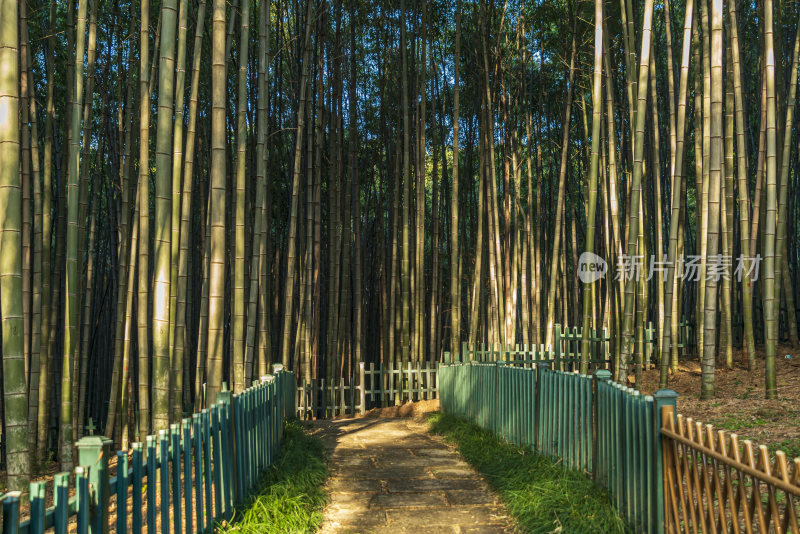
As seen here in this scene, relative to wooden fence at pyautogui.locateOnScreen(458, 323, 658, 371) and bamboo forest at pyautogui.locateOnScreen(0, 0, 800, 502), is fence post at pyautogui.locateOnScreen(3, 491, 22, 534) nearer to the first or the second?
bamboo forest at pyautogui.locateOnScreen(0, 0, 800, 502)

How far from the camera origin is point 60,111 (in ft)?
32.0

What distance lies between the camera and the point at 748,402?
19.4 feet

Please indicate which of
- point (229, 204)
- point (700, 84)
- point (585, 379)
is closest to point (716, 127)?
point (700, 84)

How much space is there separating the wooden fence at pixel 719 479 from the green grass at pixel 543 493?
53 cm

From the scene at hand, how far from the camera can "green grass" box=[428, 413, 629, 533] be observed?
10.7ft

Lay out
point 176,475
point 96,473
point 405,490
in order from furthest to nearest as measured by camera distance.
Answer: point 405,490 < point 176,475 < point 96,473

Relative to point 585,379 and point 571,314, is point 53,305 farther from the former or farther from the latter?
point 571,314

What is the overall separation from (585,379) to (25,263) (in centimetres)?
435

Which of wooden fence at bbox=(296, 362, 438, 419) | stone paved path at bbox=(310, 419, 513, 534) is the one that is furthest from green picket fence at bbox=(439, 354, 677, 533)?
wooden fence at bbox=(296, 362, 438, 419)

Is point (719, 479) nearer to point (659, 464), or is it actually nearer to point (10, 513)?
point (659, 464)

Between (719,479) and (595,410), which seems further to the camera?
(595,410)

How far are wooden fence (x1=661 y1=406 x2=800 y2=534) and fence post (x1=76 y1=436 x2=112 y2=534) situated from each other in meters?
1.88

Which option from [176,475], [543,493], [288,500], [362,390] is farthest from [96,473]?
[362,390]

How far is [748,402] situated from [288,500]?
14.2ft
